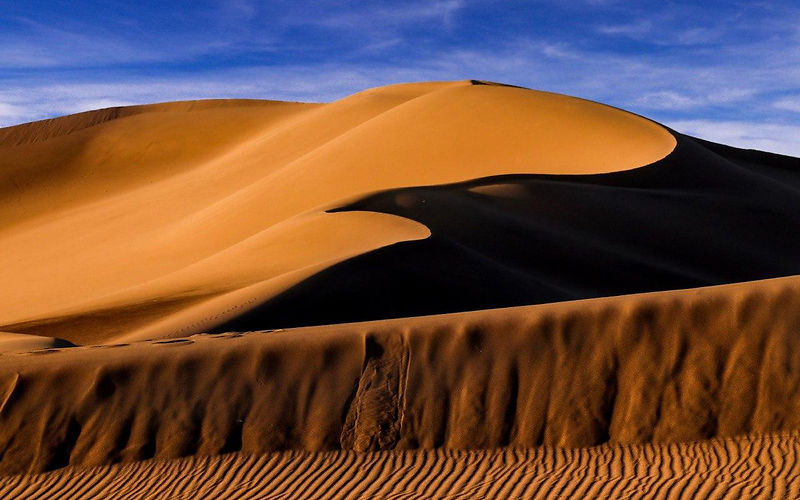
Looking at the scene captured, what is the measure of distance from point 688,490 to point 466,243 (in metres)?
12.2

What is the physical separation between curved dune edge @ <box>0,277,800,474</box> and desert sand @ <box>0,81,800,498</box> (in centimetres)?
2

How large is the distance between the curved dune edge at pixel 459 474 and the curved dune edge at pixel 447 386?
18 cm

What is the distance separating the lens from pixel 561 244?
23.0 m

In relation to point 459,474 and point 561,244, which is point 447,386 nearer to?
point 459,474

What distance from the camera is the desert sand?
10.8m

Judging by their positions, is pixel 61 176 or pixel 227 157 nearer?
pixel 227 157

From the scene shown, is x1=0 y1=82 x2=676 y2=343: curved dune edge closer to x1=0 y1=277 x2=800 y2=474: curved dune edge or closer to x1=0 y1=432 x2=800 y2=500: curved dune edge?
x1=0 y1=277 x2=800 y2=474: curved dune edge

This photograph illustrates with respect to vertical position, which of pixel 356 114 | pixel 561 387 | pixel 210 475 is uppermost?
pixel 356 114

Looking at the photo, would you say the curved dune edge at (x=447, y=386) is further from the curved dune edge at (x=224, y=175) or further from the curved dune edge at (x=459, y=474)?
the curved dune edge at (x=224, y=175)

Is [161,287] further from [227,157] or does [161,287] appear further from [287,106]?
[287,106]

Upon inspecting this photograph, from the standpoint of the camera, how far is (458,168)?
32656 mm

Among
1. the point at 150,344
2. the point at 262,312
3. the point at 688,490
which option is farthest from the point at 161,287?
the point at 688,490

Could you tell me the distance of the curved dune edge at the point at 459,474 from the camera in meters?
9.88

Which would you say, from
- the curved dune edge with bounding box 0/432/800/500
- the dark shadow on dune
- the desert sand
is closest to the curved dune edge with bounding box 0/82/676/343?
the desert sand
